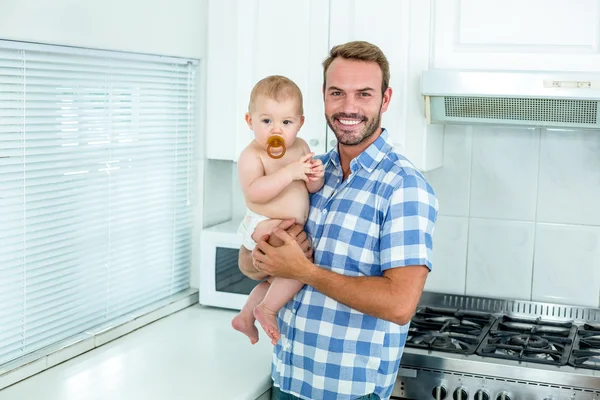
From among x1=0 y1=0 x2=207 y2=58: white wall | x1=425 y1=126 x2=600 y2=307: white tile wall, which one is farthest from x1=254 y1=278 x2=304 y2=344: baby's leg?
x1=425 y1=126 x2=600 y2=307: white tile wall

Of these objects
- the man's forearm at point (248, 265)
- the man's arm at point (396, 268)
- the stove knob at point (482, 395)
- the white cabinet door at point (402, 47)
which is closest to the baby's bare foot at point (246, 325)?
the man's forearm at point (248, 265)

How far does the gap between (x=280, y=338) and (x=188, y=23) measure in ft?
4.08

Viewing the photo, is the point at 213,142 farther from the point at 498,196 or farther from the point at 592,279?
the point at 592,279

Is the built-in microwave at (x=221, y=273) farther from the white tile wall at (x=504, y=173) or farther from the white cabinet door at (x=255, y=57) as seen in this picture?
the white tile wall at (x=504, y=173)

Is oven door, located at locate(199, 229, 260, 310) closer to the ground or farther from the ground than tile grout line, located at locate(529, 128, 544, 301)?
closer to the ground

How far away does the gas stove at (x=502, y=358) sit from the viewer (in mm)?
2184

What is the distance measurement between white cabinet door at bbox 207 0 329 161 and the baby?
63 centimetres

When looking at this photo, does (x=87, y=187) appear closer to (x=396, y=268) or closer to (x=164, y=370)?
(x=164, y=370)

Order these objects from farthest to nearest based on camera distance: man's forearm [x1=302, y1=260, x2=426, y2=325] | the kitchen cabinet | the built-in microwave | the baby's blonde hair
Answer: the built-in microwave < the kitchen cabinet < the baby's blonde hair < man's forearm [x1=302, y1=260, x2=426, y2=325]

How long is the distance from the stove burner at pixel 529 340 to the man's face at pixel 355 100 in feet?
2.65

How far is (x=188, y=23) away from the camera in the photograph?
2.74 m

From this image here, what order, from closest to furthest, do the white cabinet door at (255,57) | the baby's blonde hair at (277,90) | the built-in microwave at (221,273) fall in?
the baby's blonde hair at (277,90) → the white cabinet door at (255,57) → the built-in microwave at (221,273)

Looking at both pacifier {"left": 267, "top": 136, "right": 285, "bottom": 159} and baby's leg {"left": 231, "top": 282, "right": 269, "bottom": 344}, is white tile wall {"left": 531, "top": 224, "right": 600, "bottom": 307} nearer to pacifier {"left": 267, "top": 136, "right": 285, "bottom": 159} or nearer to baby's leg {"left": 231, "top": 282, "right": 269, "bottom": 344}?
baby's leg {"left": 231, "top": 282, "right": 269, "bottom": 344}

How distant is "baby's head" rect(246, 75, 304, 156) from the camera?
1.91 m
